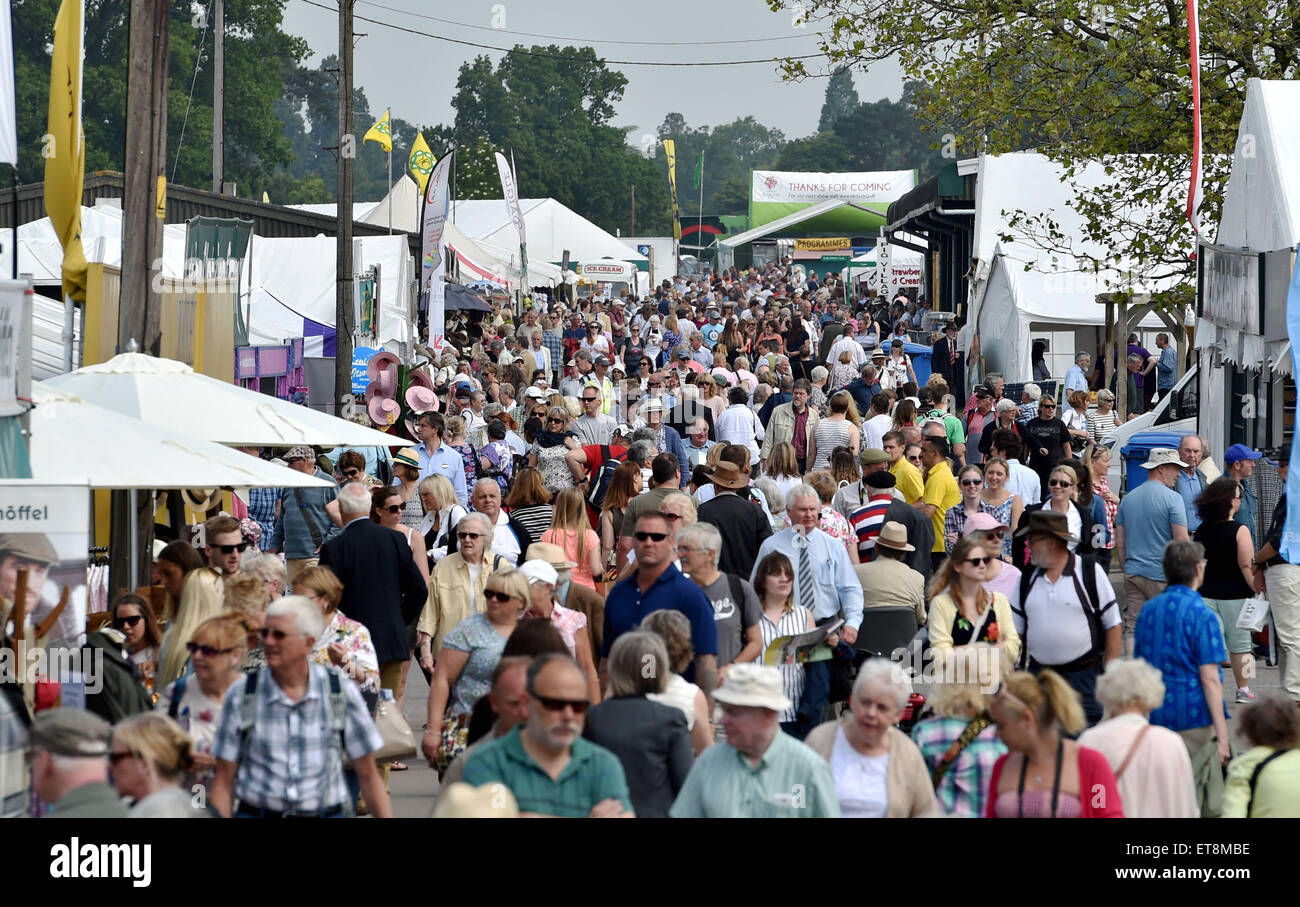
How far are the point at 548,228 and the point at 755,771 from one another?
54.3 metres

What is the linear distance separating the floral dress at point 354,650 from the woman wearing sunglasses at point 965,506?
17.3ft

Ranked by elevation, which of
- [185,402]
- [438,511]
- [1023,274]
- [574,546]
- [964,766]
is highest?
[1023,274]

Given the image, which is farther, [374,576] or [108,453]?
[374,576]

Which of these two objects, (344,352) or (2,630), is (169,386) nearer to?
(2,630)

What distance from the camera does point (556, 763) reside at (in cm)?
523

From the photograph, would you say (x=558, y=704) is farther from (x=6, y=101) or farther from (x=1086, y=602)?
(x=6, y=101)

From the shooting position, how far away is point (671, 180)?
93.3 meters

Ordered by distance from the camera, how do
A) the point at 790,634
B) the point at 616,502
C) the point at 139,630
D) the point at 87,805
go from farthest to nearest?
the point at 616,502 → the point at 790,634 → the point at 139,630 → the point at 87,805

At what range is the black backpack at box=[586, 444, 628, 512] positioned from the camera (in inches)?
503

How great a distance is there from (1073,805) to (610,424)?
11.0m

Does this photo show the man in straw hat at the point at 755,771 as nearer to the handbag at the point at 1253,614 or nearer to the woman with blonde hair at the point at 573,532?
the woman with blonde hair at the point at 573,532

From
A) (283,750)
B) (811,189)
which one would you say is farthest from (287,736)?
(811,189)
